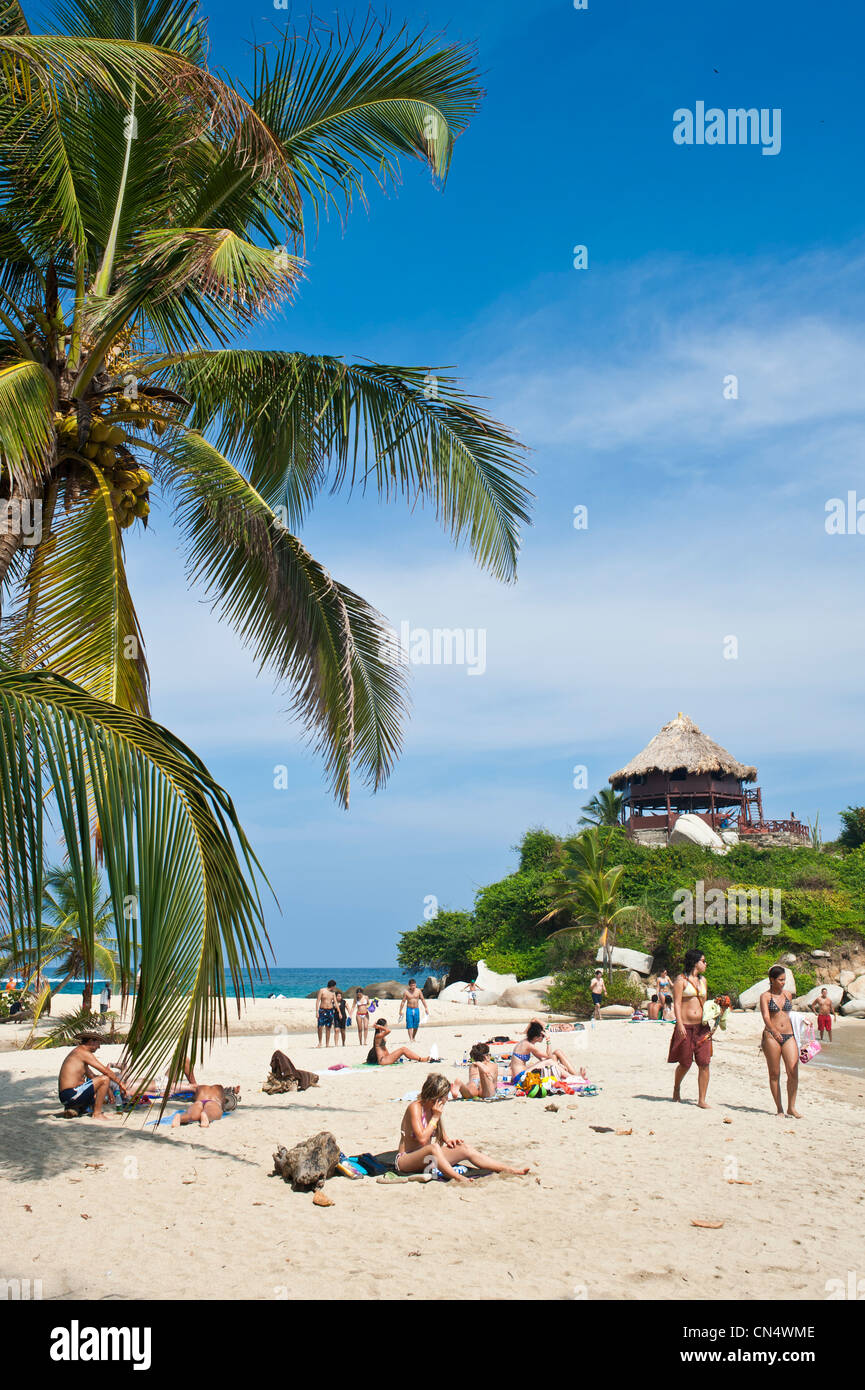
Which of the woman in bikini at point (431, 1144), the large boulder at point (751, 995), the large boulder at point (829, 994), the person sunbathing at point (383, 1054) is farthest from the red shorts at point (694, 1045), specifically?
the large boulder at point (751, 995)

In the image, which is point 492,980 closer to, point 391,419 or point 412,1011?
point 412,1011

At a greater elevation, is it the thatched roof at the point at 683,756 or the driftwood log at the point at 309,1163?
the thatched roof at the point at 683,756

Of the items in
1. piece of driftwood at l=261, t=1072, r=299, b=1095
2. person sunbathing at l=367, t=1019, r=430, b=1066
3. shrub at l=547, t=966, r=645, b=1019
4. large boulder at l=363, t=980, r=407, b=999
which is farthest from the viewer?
large boulder at l=363, t=980, r=407, b=999

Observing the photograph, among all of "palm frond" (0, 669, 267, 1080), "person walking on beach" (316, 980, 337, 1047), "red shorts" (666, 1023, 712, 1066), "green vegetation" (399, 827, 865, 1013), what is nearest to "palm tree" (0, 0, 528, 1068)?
"palm frond" (0, 669, 267, 1080)

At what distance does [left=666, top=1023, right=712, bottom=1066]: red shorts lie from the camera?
10.4 metres

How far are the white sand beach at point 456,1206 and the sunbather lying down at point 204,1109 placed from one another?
13 centimetres

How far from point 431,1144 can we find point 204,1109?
3.15 m

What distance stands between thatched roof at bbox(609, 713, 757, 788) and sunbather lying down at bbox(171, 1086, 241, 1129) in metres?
32.6

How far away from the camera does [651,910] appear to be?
1265 inches

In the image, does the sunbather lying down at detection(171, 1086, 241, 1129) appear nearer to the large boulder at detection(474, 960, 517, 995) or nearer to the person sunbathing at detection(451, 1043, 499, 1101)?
the person sunbathing at detection(451, 1043, 499, 1101)

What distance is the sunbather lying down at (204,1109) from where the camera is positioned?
9.44m

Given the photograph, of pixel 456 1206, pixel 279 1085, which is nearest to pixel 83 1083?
pixel 279 1085

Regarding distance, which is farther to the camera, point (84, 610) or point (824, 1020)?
point (824, 1020)

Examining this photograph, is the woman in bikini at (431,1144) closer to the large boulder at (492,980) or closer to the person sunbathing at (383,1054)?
the person sunbathing at (383,1054)
